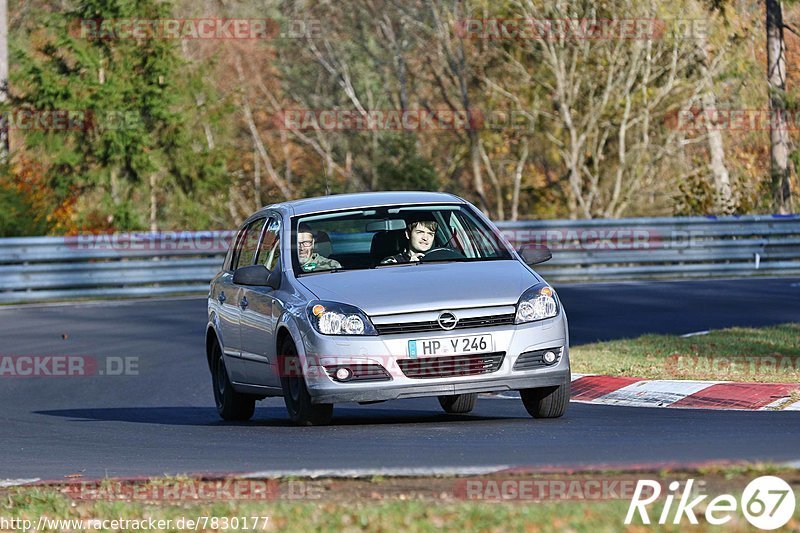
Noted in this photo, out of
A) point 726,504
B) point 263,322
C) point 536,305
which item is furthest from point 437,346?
point 726,504

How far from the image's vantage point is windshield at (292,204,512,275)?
431 inches

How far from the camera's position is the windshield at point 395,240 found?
431 inches

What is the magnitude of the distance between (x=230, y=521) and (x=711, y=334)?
1123 cm

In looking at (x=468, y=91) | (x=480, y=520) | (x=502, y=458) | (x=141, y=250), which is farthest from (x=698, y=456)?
(x=468, y=91)

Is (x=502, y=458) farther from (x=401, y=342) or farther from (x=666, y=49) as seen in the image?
(x=666, y=49)

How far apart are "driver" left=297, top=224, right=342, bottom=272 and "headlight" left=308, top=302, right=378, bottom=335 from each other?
78 centimetres

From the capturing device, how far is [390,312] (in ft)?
32.5

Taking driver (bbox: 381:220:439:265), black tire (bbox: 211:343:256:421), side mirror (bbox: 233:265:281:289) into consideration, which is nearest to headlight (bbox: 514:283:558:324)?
driver (bbox: 381:220:439:265)

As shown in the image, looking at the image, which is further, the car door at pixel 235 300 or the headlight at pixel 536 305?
the car door at pixel 235 300

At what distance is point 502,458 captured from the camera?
824 cm

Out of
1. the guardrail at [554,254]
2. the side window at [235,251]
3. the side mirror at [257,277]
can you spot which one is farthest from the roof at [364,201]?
the guardrail at [554,254]

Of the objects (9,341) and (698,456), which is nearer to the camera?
(698,456)

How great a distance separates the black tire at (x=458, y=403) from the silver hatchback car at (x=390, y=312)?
0.01 meters

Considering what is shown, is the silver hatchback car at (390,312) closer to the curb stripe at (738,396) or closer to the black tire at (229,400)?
the black tire at (229,400)
